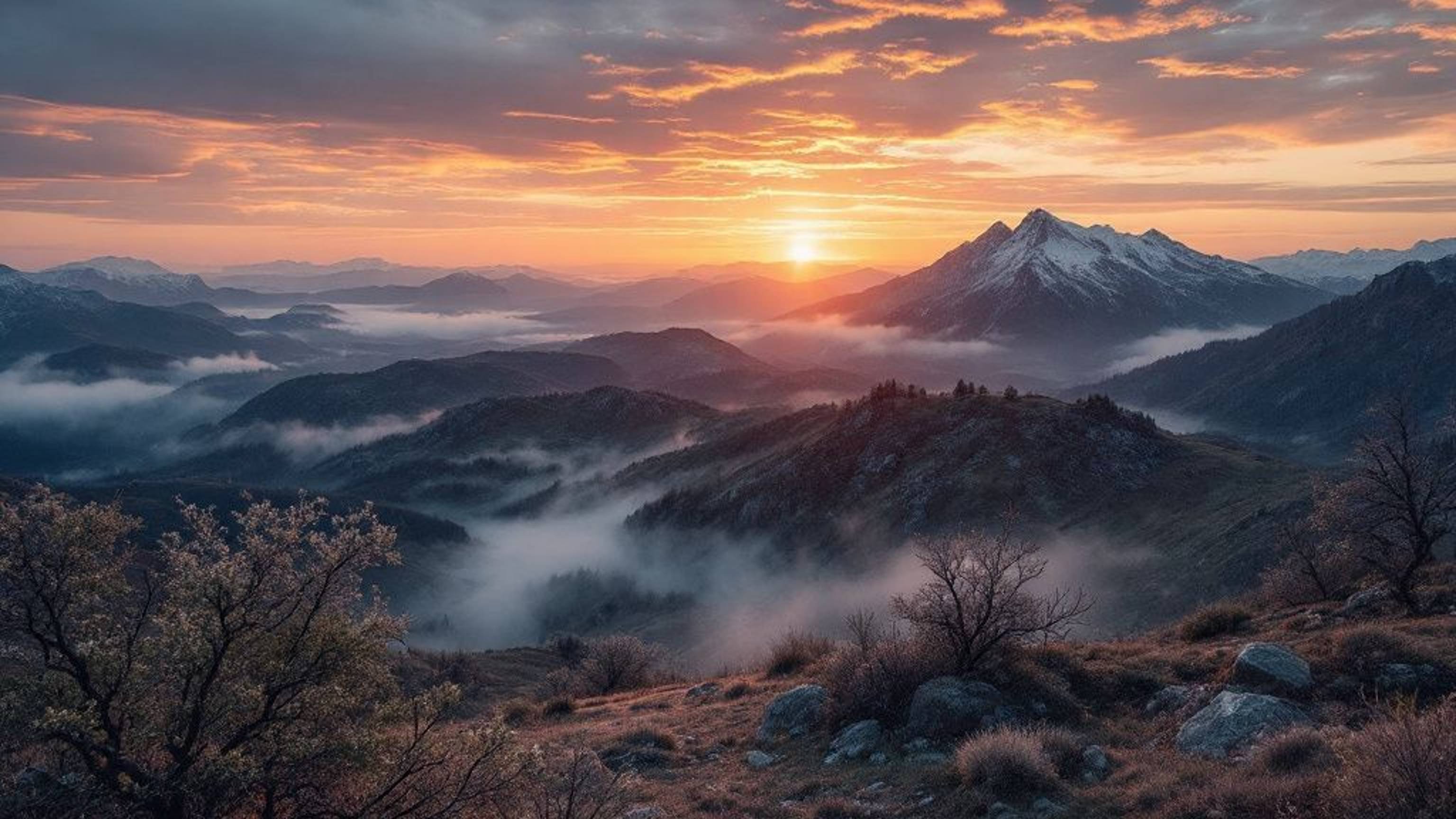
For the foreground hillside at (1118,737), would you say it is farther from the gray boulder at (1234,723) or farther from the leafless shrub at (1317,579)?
the leafless shrub at (1317,579)

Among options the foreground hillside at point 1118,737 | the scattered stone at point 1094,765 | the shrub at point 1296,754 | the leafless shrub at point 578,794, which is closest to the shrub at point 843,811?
the foreground hillside at point 1118,737

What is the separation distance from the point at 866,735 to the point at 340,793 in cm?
1232

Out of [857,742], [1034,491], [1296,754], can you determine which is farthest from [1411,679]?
[1034,491]

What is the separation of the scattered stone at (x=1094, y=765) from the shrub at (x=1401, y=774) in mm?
5072

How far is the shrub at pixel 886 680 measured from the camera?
2098 centimetres

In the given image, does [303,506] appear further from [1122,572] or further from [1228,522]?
[1228,522]

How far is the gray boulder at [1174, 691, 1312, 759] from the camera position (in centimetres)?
1551

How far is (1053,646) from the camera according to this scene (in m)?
23.9

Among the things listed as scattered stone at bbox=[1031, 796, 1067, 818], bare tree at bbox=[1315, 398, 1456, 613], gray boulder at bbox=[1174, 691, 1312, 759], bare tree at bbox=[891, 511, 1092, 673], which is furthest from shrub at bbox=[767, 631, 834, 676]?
bare tree at bbox=[1315, 398, 1456, 613]

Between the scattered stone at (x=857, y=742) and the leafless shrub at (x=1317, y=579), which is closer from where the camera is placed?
the scattered stone at (x=857, y=742)

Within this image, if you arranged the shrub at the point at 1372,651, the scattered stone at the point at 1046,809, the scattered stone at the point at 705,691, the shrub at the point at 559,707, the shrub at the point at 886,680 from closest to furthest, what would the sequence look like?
the scattered stone at the point at 1046,809 < the shrub at the point at 1372,651 < the shrub at the point at 886,680 < the scattered stone at the point at 705,691 < the shrub at the point at 559,707

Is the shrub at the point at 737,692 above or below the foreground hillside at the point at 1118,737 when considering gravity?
below

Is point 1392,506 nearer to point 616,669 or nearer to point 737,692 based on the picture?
point 737,692

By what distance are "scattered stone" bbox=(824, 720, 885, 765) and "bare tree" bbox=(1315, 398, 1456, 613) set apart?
51.8 ft
